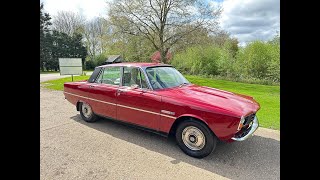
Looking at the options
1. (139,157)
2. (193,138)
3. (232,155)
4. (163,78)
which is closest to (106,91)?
(163,78)

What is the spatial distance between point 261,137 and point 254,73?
14696 mm

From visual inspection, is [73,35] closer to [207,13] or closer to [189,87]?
[207,13]

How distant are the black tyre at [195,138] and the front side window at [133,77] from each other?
1182 millimetres

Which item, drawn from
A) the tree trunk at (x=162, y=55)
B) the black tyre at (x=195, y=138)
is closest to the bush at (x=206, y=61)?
the tree trunk at (x=162, y=55)

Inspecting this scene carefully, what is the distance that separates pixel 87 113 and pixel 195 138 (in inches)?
124

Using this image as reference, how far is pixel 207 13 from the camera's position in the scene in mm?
16469

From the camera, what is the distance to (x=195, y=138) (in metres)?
3.56

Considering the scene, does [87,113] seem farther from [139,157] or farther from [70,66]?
[70,66]

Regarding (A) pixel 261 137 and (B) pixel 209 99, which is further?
(A) pixel 261 137

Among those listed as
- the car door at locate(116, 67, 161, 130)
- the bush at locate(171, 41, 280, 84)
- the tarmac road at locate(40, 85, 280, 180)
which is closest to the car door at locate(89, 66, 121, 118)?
the car door at locate(116, 67, 161, 130)

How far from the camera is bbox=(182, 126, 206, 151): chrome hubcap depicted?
3.50 metres

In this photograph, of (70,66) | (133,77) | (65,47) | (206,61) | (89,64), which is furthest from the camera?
(89,64)

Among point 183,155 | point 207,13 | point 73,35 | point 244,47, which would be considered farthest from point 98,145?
point 73,35

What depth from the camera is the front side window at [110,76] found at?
15.7 feet
